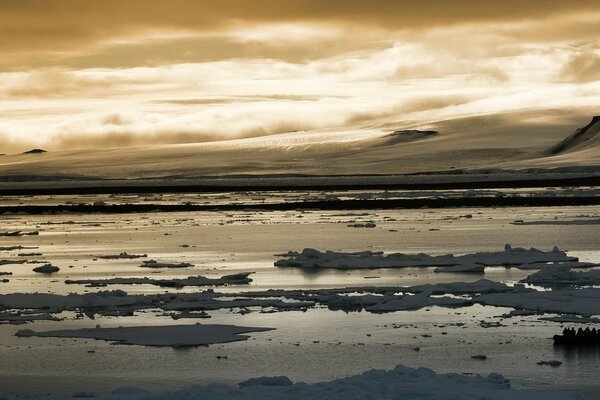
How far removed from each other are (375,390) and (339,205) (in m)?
49.7

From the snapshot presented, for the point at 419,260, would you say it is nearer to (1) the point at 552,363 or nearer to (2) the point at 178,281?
(2) the point at 178,281

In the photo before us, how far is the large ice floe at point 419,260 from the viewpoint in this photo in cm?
2670

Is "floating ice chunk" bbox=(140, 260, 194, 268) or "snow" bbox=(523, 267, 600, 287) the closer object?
"snow" bbox=(523, 267, 600, 287)

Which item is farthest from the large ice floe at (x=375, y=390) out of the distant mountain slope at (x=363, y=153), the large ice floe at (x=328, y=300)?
the distant mountain slope at (x=363, y=153)

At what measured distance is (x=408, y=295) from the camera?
2059 cm

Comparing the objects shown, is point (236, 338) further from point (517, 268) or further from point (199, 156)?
point (199, 156)

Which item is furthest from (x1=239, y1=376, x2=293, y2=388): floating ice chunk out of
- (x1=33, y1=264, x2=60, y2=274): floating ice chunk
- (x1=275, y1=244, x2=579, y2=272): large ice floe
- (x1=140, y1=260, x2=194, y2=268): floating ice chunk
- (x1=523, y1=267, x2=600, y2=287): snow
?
(x1=140, y1=260, x2=194, y2=268): floating ice chunk

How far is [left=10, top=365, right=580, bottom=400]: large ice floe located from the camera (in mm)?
12430

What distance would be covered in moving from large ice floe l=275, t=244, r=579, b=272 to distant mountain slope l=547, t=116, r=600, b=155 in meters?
112

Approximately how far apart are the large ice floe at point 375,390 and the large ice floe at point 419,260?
12793 mm

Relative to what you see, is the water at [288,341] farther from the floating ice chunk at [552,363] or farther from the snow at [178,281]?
the snow at [178,281]

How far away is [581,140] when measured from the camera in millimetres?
140500

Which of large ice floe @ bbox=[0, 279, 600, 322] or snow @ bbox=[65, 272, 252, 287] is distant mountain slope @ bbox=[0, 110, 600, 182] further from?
large ice floe @ bbox=[0, 279, 600, 322]

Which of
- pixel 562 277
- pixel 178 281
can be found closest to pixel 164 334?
pixel 178 281
